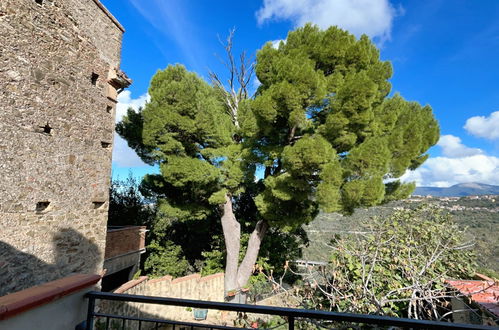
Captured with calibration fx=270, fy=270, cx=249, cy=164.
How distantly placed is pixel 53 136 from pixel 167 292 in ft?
17.6

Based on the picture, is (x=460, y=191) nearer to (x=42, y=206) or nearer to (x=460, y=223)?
(x=460, y=223)

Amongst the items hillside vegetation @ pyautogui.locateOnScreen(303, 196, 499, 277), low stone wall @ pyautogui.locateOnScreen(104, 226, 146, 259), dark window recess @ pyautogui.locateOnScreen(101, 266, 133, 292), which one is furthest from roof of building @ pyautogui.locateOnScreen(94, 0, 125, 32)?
hillside vegetation @ pyautogui.locateOnScreen(303, 196, 499, 277)

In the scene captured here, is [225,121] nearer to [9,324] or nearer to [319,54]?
[319,54]

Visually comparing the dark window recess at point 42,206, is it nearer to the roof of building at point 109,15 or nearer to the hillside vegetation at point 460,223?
the roof of building at point 109,15

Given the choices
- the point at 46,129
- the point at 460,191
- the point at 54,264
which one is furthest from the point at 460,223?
the point at 460,191

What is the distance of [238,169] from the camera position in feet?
25.7

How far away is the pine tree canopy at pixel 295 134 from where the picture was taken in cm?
607

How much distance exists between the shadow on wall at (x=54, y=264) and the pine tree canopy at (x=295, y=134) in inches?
119

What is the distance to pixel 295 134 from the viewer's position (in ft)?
25.0

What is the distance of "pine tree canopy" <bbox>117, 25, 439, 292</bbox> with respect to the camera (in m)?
6.07

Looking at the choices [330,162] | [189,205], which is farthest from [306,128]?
[189,205]

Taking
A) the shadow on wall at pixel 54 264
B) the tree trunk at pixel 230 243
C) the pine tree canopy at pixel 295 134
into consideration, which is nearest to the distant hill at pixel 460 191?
the pine tree canopy at pixel 295 134

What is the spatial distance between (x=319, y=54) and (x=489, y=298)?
6.09 metres

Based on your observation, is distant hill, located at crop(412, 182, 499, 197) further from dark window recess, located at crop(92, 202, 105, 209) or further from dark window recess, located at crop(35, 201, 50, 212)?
dark window recess, located at crop(35, 201, 50, 212)
